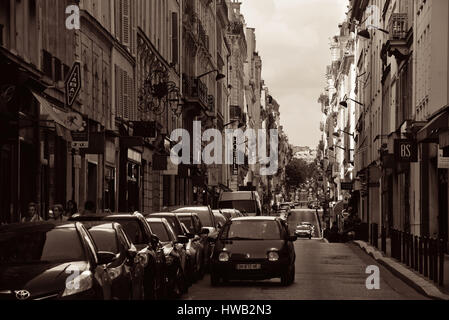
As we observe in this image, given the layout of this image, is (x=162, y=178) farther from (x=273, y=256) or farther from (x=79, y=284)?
(x=79, y=284)

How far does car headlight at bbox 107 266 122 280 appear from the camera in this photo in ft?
49.2

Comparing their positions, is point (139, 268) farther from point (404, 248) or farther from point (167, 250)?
point (404, 248)

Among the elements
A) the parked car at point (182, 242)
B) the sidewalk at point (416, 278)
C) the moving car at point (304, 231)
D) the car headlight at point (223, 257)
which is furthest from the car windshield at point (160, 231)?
the moving car at point (304, 231)

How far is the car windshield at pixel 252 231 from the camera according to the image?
26.2m

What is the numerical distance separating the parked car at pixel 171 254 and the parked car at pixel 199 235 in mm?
3930

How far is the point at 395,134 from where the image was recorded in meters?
56.7

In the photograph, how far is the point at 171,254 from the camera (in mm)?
21734

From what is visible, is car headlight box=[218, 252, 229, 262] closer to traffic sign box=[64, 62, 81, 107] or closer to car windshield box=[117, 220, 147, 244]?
traffic sign box=[64, 62, 81, 107]

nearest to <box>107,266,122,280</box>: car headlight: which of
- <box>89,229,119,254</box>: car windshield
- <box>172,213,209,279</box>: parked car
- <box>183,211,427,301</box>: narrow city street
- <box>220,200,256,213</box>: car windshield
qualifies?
<box>89,229,119,254</box>: car windshield

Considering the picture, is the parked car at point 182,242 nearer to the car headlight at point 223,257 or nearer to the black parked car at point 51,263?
the car headlight at point 223,257

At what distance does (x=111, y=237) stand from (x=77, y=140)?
11.2m

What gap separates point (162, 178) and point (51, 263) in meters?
48.2
